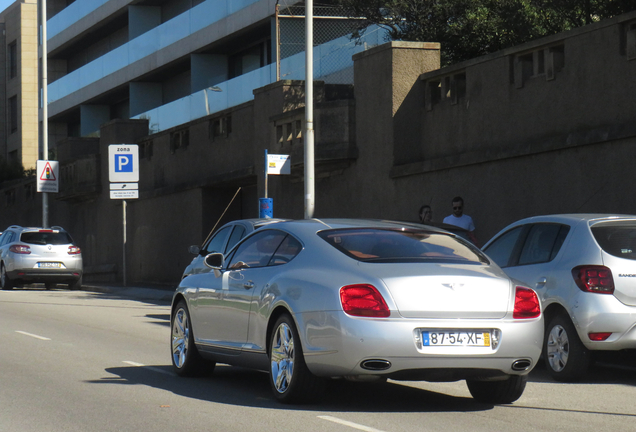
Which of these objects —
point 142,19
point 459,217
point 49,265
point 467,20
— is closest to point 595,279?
point 459,217

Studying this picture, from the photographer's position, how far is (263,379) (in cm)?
950

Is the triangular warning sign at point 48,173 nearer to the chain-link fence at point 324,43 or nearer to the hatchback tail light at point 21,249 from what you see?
the hatchback tail light at point 21,249

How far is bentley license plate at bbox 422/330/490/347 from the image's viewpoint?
23.0ft

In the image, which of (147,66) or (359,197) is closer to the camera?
(359,197)

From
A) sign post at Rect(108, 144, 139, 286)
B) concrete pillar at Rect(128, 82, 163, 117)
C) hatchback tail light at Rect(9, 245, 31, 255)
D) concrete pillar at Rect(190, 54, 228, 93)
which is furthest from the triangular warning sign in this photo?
concrete pillar at Rect(128, 82, 163, 117)

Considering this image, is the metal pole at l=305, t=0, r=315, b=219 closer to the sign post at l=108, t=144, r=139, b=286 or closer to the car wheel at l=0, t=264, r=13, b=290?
the sign post at l=108, t=144, r=139, b=286

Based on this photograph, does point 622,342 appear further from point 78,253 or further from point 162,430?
point 78,253

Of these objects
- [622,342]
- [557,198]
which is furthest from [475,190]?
[622,342]

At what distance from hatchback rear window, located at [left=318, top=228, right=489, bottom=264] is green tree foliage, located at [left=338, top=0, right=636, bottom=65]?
12542mm

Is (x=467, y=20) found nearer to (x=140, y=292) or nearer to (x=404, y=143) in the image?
(x=404, y=143)

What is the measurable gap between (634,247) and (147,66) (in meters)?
33.2

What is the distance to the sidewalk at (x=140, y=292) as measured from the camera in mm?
22194

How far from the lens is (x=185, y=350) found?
952 cm

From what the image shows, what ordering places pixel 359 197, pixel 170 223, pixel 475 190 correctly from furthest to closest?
pixel 170 223, pixel 359 197, pixel 475 190
